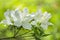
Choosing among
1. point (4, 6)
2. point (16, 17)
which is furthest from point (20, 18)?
point (4, 6)

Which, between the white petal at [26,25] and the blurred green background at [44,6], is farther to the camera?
the blurred green background at [44,6]

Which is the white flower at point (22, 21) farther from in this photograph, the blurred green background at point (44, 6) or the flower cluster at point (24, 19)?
the blurred green background at point (44, 6)

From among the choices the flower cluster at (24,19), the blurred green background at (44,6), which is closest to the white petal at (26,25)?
the flower cluster at (24,19)

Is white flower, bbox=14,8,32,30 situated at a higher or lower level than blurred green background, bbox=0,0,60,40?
lower

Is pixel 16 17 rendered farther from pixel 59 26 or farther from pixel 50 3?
pixel 50 3

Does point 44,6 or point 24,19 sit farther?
point 44,6

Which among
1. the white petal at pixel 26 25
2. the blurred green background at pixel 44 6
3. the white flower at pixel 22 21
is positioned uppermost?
the blurred green background at pixel 44 6

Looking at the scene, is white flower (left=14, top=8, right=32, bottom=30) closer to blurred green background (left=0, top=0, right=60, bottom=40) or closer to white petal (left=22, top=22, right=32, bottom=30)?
white petal (left=22, top=22, right=32, bottom=30)

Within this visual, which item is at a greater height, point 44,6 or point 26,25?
point 44,6

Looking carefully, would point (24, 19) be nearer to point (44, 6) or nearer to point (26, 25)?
point (26, 25)

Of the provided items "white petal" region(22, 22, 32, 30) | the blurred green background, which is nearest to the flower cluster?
"white petal" region(22, 22, 32, 30)

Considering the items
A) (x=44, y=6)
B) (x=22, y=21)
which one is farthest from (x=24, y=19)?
(x=44, y=6)
